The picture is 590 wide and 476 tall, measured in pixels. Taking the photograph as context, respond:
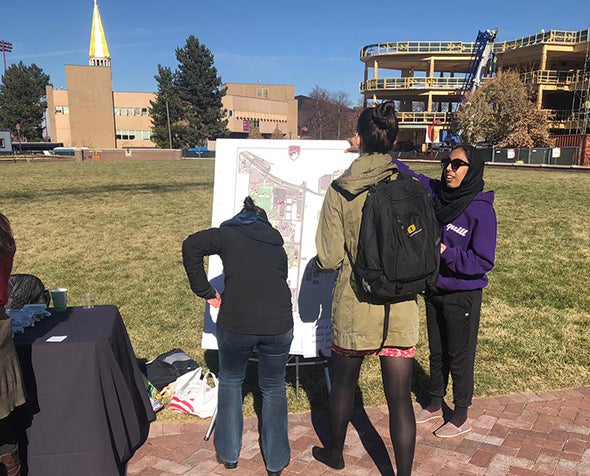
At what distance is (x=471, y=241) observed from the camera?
290 cm

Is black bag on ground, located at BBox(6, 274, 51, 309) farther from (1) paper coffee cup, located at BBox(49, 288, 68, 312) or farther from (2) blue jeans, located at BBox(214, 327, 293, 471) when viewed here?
(2) blue jeans, located at BBox(214, 327, 293, 471)

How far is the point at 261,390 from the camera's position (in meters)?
2.82

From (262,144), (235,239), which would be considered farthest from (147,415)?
(262,144)

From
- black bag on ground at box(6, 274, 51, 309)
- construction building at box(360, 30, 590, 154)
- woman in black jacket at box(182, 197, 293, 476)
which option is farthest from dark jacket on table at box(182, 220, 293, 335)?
construction building at box(360, 30, 590, 154)

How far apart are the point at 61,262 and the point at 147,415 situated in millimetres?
6119

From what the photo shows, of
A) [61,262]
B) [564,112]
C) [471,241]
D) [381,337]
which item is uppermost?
[564,112]

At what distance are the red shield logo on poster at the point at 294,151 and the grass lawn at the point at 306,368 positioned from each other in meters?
1.90

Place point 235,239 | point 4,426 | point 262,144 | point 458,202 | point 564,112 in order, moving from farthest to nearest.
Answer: point 564,112
point 262,144
point 458,202
point 235,239
point 4,426

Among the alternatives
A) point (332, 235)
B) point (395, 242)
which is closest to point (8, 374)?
point (332, 235)

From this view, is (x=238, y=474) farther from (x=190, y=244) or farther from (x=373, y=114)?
(x=373, y=114)

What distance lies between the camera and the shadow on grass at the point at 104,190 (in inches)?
652

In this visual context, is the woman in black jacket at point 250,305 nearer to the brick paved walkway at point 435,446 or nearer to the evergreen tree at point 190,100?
the brick paved walkway at point 435,446

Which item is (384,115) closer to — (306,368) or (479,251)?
(479,251)

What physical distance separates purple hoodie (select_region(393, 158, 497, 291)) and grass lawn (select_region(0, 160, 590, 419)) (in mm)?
1499
